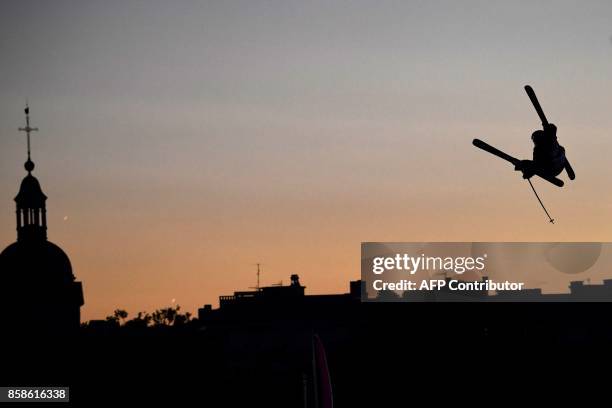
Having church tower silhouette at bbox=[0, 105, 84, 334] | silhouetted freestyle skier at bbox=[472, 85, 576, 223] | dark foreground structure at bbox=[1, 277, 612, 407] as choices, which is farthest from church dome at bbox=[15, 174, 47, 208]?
silhouetted freestyle skier at bbox=[472, 85, 576, 223]

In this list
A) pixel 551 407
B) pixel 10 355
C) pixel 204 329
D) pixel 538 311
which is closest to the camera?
pixel 551 407

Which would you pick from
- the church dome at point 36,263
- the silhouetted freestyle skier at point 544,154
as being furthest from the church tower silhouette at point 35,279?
the silhouetted freestyle skier at point 544,154

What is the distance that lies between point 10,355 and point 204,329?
3725cm

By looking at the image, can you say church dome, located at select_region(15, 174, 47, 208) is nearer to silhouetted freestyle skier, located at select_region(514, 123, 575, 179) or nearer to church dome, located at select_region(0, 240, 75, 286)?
church dome, located at select_region(0, 240, 75, 286)

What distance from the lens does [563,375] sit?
142 meters

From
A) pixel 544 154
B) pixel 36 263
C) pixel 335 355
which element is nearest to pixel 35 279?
pixel 36 263

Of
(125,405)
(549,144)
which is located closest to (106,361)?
(125,405)

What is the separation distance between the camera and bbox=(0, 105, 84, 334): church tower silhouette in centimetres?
15325

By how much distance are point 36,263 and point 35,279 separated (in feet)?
9.85

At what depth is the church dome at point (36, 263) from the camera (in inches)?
5999

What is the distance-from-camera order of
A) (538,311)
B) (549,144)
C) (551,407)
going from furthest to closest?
1. (538,311)
2. (551,407)
3. (549,144)

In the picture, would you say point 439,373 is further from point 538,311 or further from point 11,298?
point 11,298

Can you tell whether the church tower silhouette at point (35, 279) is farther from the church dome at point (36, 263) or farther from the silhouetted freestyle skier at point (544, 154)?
the silhouetted freestyle skier at point (544, 154)

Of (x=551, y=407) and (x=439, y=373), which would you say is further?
(x=439, y=373)
